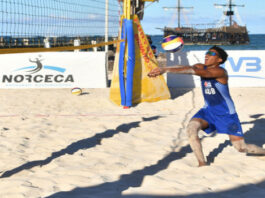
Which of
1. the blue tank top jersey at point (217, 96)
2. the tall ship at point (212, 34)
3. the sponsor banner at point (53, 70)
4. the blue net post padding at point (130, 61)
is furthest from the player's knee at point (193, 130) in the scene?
the tall ship at point (212, 34)

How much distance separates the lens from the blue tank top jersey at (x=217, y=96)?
424 centimetres

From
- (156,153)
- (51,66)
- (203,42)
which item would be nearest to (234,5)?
(203,42)

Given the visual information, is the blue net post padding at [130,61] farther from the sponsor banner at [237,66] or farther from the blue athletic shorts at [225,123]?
the blue athletic shorts at [225,123]

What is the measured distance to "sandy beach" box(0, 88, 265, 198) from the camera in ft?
11.5

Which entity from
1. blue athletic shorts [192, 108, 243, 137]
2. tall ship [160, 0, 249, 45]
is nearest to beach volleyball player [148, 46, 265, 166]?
blue athletic shorts [192, 108, 243, 137]

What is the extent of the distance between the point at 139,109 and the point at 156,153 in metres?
3.26

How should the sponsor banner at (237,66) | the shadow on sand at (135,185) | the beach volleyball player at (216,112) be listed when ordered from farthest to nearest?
the sponsor banner at (237,66)
the beach volleyball player at (216,112)
the shadow on sand at (135,185)

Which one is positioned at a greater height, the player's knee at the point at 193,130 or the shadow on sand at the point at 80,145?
the player's knee at the point at 193,130

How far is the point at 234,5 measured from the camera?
2908 inches

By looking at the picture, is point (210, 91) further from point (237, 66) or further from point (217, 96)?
point (237, 66)

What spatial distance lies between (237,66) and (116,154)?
24.1 ft

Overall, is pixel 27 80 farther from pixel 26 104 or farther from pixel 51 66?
pixel 26 104

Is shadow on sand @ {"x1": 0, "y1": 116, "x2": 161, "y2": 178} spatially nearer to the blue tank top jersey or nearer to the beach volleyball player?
A: the beach volleyball player

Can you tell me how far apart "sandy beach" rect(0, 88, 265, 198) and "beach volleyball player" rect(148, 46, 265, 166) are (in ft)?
0.84
